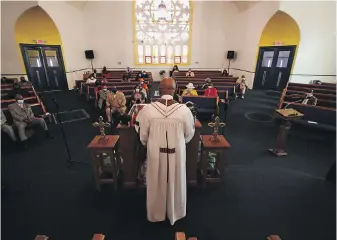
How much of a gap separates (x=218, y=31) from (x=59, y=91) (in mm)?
11702

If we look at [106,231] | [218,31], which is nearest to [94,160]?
[106,231]

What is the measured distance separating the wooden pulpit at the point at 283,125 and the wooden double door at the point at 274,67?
8.20 meters

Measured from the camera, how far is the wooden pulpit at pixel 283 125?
386 centimetres

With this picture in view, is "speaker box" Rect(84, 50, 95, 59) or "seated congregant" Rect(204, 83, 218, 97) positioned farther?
"speaker box" Rect(84, 50, 95, 59)

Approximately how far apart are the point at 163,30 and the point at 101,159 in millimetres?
13191

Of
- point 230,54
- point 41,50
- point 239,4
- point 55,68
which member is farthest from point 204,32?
point 41,50

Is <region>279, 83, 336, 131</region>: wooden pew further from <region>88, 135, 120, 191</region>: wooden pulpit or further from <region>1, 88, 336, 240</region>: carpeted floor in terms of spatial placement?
<region>88, 135, 120, 191</region>: wooden pulpit

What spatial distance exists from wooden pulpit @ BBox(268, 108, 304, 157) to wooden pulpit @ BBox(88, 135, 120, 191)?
3.36m

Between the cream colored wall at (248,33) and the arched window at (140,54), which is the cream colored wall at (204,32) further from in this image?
the arched window at (140,54)

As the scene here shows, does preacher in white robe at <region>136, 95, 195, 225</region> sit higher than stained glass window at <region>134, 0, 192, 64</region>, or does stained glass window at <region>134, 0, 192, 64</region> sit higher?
stained glass window at <region>134, 0, 192, 64</region>

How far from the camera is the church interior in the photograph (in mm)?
2697

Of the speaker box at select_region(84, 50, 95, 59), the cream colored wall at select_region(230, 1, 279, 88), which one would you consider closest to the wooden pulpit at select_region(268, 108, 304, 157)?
the cream colored wall at select_region(230, 1, 279, 88)

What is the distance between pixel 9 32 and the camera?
9312 millimetres

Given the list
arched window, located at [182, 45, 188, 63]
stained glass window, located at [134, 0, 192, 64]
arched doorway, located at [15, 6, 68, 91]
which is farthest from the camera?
arched window, located at [182, 45, 188, 63]
